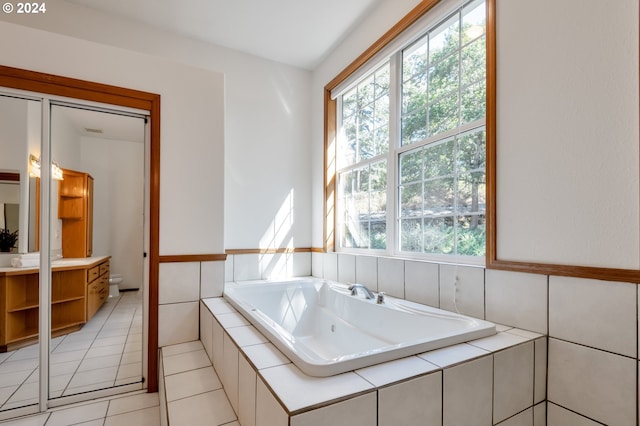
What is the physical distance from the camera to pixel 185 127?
2.15 metres

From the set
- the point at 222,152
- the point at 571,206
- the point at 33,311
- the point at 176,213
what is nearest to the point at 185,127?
the point at 222,152

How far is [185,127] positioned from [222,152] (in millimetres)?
291

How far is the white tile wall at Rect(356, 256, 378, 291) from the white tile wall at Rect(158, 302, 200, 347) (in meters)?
1.22

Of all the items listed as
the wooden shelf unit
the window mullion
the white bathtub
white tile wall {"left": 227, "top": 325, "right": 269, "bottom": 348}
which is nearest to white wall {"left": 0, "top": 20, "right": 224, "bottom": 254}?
the wooden shelf unit

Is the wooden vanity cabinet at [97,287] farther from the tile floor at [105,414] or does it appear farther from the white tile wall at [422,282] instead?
the white tile wall at [422,282]

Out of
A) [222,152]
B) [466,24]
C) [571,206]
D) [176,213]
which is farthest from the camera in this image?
[222,152]

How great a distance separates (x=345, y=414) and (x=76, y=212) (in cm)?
195

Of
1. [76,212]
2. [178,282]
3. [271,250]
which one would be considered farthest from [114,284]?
[271,250]

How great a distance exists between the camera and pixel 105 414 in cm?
170

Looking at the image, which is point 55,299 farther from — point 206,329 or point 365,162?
point 365,162

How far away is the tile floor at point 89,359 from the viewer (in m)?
1.72

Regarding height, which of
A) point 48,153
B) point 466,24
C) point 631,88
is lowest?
point 48,153

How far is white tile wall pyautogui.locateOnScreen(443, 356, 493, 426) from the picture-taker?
41.2 inches

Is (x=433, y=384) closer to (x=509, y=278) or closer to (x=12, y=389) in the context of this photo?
(x=509, y=278)
